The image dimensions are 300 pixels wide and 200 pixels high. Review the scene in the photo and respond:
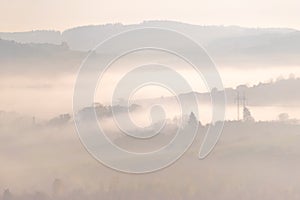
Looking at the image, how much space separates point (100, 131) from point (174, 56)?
449mm

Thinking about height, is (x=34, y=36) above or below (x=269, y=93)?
above

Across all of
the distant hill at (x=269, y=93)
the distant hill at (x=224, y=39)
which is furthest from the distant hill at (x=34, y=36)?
the distant hill at (x=269, y=93)

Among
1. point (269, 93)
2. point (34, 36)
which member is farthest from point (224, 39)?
point (34, 36)

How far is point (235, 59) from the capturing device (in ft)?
7.59

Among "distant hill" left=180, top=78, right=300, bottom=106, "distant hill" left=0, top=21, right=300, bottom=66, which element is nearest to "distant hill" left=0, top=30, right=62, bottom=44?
"distant hill" left=0, top=21, right=300, bottom=66

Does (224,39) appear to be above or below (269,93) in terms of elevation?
above

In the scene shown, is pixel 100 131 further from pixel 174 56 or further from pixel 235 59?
pixel 235 59

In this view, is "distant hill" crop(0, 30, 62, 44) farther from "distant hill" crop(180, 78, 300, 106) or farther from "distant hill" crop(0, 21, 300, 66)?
"distant hill" crop(180, 78, 300, 106)

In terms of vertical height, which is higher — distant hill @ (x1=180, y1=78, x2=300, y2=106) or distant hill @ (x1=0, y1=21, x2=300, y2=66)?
distant hill @ (x1=0, y1=21, x2=300, y2=66)

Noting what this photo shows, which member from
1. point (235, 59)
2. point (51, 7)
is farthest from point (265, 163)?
point (51, 7)

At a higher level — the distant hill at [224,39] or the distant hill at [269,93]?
the distant hill at [224,39]

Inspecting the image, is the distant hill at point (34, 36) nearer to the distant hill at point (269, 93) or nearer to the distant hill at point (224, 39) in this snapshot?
the distant hill at point (224, 39)

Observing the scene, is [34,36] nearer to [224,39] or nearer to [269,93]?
[224,39]

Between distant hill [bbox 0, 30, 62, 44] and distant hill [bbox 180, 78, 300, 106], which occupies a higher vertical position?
distant hill [bbox 0, 30, 62, 44]
